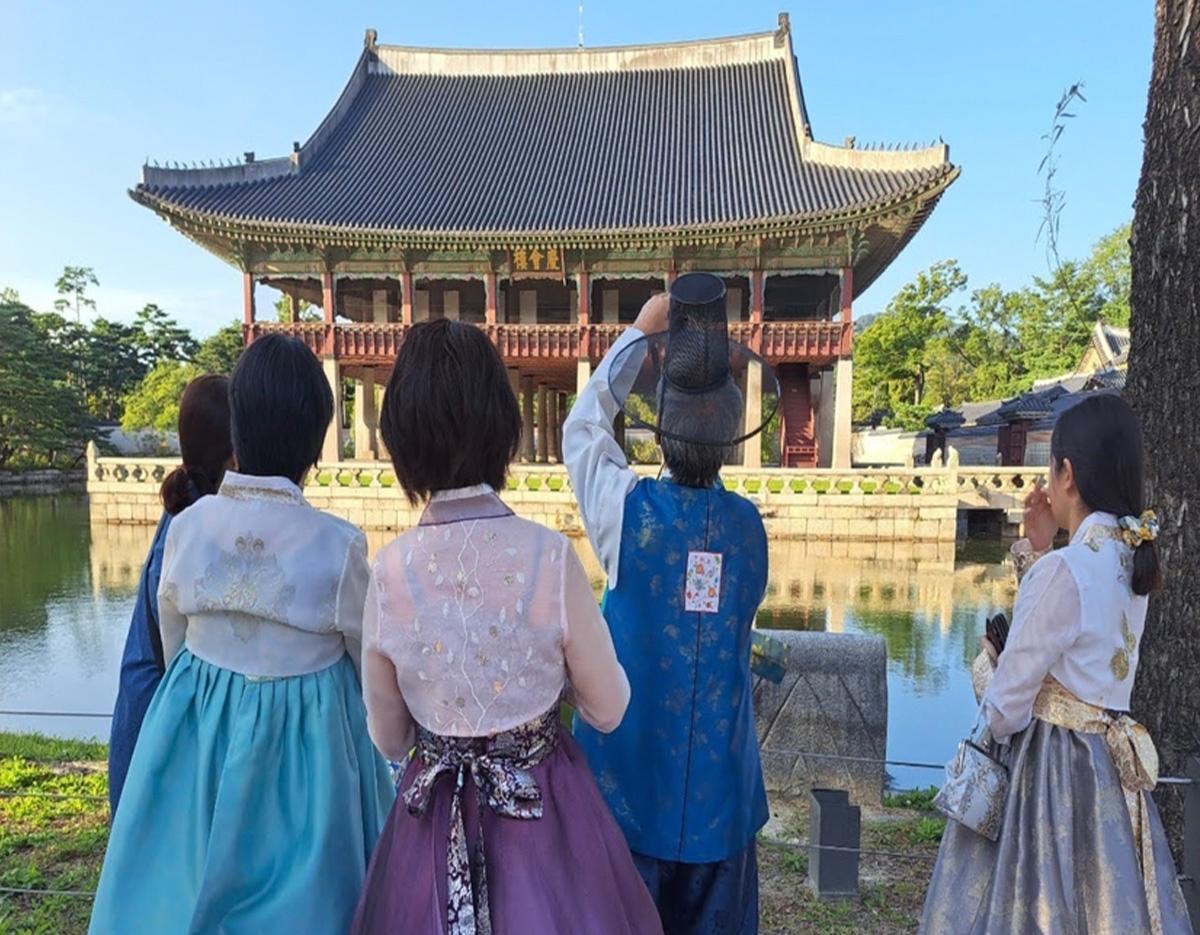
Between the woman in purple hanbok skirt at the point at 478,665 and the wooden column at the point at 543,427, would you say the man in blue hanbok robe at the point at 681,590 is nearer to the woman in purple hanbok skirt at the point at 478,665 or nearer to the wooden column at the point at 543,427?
the woman in purple hanbok skirt at the point at 478,665

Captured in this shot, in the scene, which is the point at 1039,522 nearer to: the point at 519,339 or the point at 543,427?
the point at 519,339

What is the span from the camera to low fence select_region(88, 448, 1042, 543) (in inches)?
503

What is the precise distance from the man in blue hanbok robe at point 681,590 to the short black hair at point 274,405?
51cm

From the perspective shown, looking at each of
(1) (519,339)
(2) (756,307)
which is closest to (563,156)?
(1) (519,339)

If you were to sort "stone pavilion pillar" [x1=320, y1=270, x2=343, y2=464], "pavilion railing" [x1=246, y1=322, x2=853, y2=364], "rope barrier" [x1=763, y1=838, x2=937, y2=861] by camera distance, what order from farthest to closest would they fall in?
"stone pavilion pillar" [x1=320, y1=270, x2=343, y2=464], "pavilion railing" [x1=246, y1=322, x2=853, y2=364], "rope barrier" [x1=763, y1=838, x2=937, y2=861]

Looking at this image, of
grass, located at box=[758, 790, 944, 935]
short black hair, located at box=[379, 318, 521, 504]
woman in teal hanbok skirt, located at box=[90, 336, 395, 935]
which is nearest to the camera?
short black hair, located at box=[379, 318, 521, 504]

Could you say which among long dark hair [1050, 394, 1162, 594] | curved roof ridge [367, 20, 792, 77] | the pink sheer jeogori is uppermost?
curved roof ridge [367, 20, 792, 77]

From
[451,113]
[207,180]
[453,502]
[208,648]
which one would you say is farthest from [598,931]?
[451,113]

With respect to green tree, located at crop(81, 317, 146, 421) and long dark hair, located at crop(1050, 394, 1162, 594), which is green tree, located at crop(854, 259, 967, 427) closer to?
long dark hair, located at crop(1050, 394, 1162, 594)

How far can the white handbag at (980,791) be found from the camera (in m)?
1.60

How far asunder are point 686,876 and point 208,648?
1060mm

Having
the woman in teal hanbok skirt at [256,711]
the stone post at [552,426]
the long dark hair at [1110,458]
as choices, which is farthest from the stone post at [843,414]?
the woman in teal hanbok skirt at [256,711]

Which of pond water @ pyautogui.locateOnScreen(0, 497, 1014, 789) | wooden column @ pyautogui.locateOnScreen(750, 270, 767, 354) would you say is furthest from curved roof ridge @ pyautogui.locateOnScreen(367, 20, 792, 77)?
pond water @ pyautogui.locateOnScreen(0, 497, 1014, 789)

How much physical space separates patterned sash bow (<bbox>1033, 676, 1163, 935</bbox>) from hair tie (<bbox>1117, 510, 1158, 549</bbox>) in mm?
325
